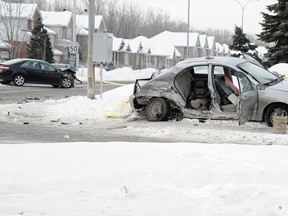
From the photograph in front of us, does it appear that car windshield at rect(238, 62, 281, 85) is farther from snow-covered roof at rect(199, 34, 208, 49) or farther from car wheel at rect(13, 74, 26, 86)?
snow-covered roof at rect(199, 34, 208, 49)

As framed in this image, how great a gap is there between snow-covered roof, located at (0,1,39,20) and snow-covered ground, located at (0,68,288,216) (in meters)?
45.0

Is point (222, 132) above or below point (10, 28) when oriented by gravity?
below


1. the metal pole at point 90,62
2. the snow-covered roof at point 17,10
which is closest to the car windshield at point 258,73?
the metal pole at point 90,62

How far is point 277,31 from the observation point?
29.9m

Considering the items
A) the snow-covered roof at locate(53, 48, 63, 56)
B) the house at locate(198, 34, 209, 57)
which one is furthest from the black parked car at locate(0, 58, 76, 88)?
the house at locate(198, 34, 209, 57)

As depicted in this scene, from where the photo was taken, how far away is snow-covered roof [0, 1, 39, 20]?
49938mm

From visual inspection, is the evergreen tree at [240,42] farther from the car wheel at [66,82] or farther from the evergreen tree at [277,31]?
the car wheel at [66,82]
